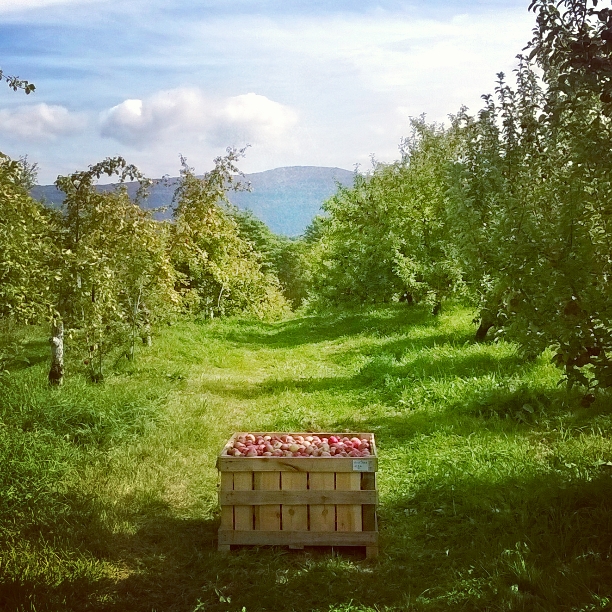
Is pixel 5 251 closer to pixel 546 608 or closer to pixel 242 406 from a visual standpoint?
pixel 242 406

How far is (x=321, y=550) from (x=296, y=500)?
0.55 meters

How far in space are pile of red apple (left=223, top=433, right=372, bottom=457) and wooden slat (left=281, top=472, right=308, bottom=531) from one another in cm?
22

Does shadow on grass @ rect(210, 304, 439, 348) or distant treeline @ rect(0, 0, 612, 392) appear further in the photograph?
shadow on grass @ rect(210, 304, 439, 348)

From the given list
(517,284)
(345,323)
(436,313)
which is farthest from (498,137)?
(345,323)

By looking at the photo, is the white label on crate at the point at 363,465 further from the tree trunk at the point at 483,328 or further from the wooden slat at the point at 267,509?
the tree trunk at the point at 483,328

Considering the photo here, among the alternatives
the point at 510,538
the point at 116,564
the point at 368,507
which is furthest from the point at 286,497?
the point at 510,538

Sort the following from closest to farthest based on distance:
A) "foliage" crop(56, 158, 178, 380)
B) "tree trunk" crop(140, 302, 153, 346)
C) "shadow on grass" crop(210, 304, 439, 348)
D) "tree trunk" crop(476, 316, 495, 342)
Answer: "foliage" crop(56, 158, 178, 380)
"tree trunk" crop(140, 302, 153, 346)
"tree trunk" crop(476, 316, 495, 342)
"shadow on grass" crop(210, 304, 439, 348)

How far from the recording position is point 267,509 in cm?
598

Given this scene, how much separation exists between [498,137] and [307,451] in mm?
7688

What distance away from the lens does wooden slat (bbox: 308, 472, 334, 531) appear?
5914mm

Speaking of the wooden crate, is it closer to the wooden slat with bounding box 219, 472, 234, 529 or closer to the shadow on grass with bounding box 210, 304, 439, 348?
the wooden slat with bounding box 219, 472, 234, 529

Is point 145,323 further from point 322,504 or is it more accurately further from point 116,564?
point 322,504

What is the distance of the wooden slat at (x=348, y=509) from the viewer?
5883mm

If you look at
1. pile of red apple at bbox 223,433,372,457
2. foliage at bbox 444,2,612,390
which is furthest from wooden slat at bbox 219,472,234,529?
foliage at bbox 444,2,612,390
